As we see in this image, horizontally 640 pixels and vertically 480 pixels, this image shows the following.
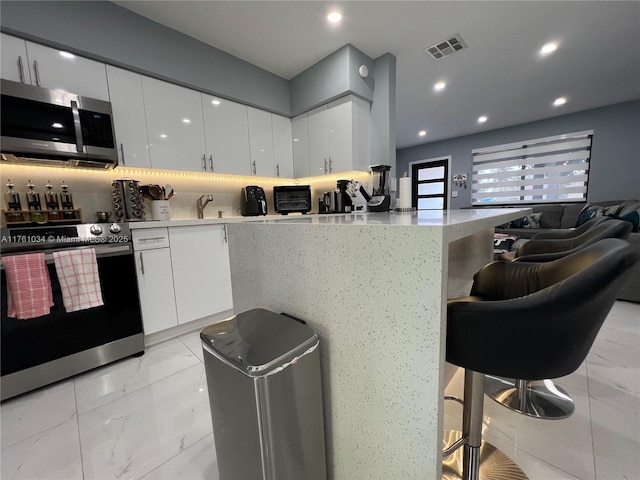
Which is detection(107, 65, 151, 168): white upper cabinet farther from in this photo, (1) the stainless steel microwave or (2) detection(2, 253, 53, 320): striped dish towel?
(2) detection(2, 253, 53, 320): striped dish towel

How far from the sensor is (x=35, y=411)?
55.6 inches

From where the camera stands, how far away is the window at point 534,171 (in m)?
4.80

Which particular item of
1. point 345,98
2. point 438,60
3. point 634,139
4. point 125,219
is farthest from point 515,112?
point 125,219

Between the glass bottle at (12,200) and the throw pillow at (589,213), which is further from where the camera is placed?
the throw pillow at (589,213)

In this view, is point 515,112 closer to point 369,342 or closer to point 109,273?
point 369,342

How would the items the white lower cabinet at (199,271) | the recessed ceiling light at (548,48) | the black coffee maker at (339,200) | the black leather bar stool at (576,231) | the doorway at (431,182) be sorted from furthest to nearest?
1. the doorway at (431,182)
2. the black coffee maker at (339,200)
3. the recessed ceiling light at (548,48)
4. the white lower cabinet at (199,271)
5. the black leather bar stool at (576,231)

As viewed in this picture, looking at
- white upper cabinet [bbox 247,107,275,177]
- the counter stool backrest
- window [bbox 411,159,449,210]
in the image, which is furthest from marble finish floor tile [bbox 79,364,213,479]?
window [bbox 411,159,449,210]

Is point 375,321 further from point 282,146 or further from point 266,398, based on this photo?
point 282,146

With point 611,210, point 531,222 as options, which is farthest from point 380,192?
point 531,222

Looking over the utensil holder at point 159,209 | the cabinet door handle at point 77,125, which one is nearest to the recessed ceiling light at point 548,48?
the utensil holder at point 159,209

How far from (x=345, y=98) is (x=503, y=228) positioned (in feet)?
13.1

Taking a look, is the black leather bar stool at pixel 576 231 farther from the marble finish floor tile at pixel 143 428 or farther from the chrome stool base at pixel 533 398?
the marble finish floor tile at pixel 143 428

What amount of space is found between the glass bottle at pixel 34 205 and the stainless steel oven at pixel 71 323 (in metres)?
0.45

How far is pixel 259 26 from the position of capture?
2.23 metres
